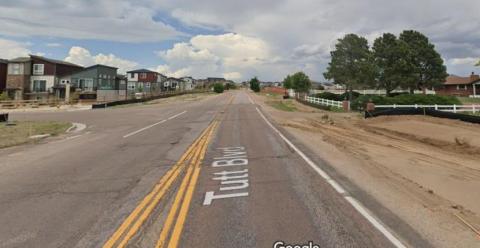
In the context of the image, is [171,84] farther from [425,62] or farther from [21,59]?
[425,62]

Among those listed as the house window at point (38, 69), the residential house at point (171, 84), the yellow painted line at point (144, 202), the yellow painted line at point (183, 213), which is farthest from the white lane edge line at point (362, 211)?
the residential house at point (171, 84)

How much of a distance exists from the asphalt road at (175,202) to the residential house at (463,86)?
85.7 m

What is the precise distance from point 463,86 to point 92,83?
287ft

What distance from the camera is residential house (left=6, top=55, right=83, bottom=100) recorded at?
67500mm

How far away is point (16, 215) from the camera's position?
640cm

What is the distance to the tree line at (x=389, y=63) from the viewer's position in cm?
6456

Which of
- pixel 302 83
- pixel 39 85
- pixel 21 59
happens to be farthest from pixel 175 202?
pixel 302 83

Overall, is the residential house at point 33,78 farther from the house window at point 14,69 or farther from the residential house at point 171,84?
the residential house at point 171,84

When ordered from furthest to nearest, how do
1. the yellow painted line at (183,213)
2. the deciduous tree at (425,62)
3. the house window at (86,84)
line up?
the house window at (86,84), the deciduous tree at (425,62), the yellow painted line at (183,213)

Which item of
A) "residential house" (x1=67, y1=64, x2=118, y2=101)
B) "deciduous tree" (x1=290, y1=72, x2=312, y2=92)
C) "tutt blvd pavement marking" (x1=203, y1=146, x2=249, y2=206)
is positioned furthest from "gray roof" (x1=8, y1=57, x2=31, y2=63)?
"tutt blvd pavement marking" (x1=203, y1=146, x2=249, y2=206)

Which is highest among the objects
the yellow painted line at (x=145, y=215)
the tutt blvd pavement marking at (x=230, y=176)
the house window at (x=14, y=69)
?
the house window at (x=14, y=69)

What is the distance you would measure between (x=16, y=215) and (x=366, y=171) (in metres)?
8.28

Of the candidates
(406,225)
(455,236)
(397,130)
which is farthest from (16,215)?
(397,130)

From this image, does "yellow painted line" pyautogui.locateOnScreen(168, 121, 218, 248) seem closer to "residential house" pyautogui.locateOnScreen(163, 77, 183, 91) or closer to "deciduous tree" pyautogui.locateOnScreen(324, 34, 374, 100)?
"deciduous tree" pyautogui.locateOnScreen(324, 34, 374, 100)
